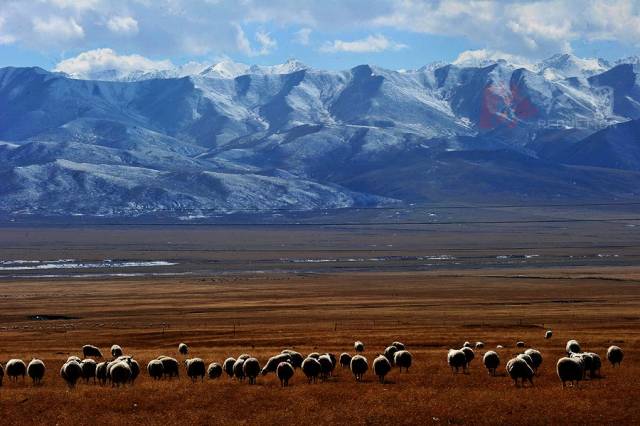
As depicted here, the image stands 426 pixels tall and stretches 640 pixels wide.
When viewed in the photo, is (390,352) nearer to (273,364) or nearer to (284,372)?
(273,364)

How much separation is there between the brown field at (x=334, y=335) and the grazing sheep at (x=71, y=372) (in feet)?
2.84

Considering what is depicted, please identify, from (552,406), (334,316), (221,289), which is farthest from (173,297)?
(552,406)

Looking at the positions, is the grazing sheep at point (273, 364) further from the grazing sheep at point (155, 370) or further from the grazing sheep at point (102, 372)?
the grazing sheep at point (102, 372)

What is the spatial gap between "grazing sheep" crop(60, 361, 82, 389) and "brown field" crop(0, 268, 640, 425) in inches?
34.1

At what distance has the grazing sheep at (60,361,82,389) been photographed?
37781 mm

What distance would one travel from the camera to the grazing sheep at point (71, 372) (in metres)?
37.8

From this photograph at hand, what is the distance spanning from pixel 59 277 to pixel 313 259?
5471cm

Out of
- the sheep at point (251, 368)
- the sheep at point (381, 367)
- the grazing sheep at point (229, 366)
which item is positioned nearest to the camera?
the sheep at point (381, 367)

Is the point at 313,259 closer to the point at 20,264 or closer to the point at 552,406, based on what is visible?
the point at 20,264

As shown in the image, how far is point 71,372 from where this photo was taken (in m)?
37.9

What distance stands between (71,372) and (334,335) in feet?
83.1

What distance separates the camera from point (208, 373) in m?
40.5

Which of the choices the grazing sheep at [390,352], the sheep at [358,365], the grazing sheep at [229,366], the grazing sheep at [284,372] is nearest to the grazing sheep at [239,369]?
the grazing sheep at [229,366]

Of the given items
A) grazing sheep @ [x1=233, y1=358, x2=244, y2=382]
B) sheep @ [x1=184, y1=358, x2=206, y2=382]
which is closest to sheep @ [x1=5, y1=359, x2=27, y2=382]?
sheep @ [x1=184, y1=358, x2=206, y2=382]
